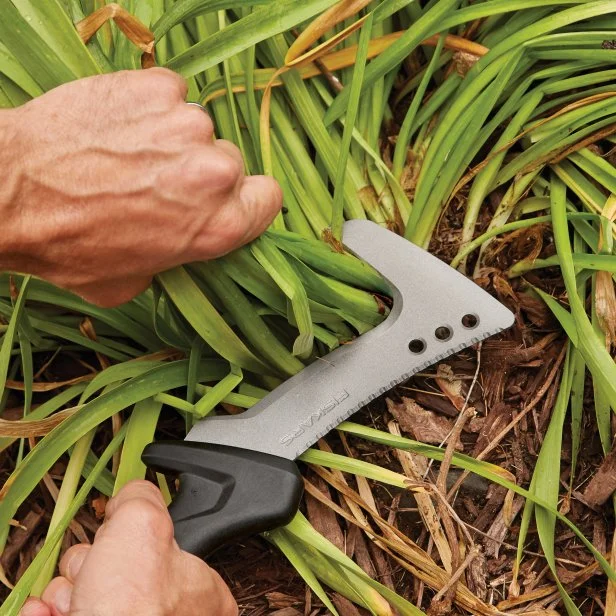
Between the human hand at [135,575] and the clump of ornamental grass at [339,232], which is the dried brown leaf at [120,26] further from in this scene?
the human hand at [135,575]

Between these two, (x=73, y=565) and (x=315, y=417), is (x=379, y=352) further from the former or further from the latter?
(x=73, y=565)

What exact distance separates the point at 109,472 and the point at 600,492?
812mm

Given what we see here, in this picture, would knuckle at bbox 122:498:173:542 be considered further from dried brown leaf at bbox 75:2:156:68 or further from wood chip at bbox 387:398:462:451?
dried brown leaf at bbox 75:2:156:68

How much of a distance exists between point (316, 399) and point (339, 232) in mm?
272

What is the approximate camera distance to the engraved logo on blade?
1115mm

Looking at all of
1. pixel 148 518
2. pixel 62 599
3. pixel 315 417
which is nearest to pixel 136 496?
pixel 148 518

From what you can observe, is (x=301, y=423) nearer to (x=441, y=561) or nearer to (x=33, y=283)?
(x=441, y=561)

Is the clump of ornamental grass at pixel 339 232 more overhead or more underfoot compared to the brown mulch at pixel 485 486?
more overhead

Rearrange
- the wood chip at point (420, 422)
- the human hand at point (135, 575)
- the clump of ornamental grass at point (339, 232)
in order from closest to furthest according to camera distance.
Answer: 1. the human hand at point (135, 575)
2. the clump of ornamental grass at point (339, 232)
3. the wood chip at point (420, 422)

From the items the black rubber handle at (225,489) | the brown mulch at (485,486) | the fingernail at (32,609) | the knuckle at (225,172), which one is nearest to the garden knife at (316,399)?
the black rubber handle at (225,489)

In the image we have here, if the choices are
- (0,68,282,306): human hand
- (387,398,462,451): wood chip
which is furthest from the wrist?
(387,398,462,451): wood chip

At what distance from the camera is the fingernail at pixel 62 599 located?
0.99 m

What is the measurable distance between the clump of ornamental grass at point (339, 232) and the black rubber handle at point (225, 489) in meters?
0.07

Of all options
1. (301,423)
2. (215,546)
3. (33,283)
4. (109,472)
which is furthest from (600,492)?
(33,283)
